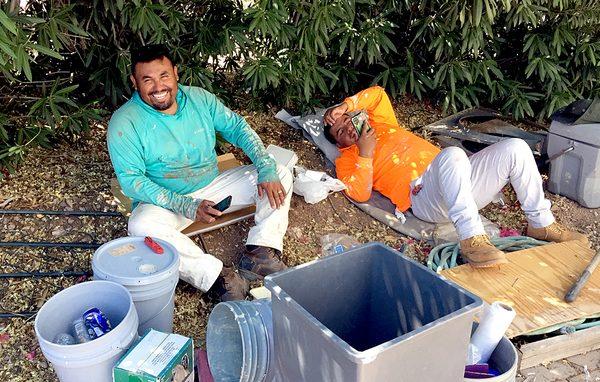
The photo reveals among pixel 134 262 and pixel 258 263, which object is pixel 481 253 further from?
pixel 134 262

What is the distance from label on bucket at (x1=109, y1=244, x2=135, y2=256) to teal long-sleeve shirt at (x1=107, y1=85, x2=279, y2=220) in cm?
41

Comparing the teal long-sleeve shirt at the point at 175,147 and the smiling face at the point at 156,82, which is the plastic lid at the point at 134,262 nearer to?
the teal long-sleeve shirt at the point at 175,147

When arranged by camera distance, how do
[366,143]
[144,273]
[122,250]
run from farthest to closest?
1. [366,143]
2. [122,250]
3. [144,273]

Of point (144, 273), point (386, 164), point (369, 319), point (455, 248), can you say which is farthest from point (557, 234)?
point (144, 273)

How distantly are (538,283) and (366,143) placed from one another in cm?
130

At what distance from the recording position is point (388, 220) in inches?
149

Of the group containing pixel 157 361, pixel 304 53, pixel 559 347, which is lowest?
pixel 559 347

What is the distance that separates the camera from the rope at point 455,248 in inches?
129

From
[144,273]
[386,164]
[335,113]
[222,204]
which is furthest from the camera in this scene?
[335,113]

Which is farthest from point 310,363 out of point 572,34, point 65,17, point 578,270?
point 572,34

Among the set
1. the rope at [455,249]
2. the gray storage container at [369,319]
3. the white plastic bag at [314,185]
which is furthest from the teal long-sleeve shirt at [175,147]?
the gray storage container at [369,319]

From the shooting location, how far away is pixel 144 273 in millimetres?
2527

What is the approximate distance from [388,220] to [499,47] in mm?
1983

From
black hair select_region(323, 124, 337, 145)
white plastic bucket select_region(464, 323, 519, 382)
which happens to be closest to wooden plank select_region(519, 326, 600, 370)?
white plastic bucket select_region(464, 323, 519, 382)
